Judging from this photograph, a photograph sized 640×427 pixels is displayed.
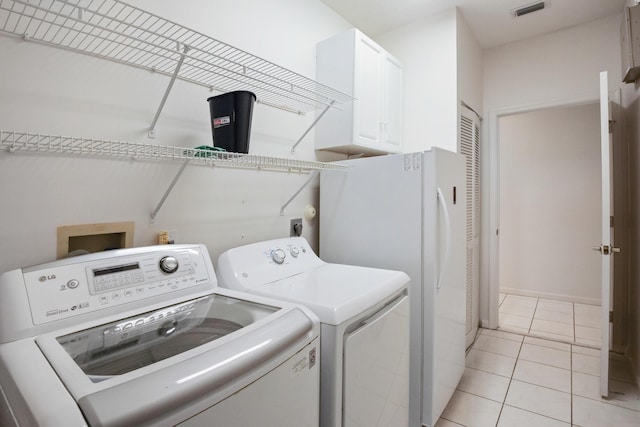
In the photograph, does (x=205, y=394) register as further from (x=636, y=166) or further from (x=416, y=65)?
(x=636, y=166)

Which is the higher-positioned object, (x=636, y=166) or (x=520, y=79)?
→ (x=520, y=79)

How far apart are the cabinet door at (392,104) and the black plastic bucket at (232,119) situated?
1.32m

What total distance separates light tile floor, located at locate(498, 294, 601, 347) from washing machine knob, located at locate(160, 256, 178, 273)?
331 cm

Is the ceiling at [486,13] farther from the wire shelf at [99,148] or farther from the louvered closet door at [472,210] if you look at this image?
the wire shelf at [99,148]

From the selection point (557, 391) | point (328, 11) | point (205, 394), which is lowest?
point (557, 391)

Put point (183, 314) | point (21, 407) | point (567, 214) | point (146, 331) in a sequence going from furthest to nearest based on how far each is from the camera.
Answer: point (567, 214) → point (183, 314) → point (146, 331) → point (21, 407)

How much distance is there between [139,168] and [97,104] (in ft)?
0.90

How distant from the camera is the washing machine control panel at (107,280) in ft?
2.94

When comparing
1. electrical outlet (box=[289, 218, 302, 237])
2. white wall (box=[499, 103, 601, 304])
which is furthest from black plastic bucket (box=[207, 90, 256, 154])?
white wall (box=[499, 103, 601, 304])

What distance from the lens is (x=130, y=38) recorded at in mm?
1024

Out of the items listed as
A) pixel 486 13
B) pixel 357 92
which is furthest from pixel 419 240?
pixel 486 13

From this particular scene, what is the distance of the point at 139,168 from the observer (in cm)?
135

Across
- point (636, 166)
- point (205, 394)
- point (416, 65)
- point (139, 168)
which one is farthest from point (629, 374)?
point (139, 168)

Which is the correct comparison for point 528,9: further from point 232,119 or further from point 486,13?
point 232,119
